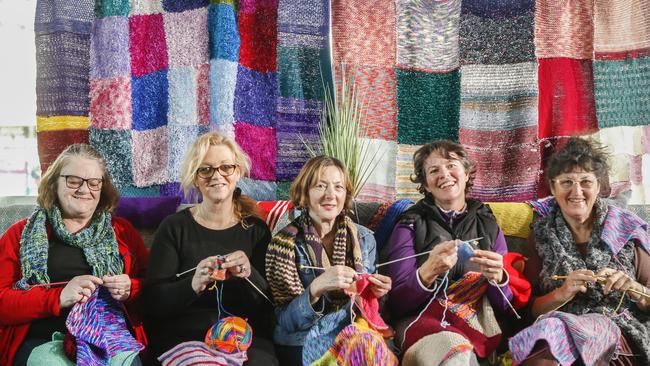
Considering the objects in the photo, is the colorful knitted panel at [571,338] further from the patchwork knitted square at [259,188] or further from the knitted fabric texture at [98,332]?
the patchwork knitted square at [259,188]

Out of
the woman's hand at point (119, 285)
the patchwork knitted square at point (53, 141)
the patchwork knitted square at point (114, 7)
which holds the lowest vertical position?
the woman's hand at point (119, 285)

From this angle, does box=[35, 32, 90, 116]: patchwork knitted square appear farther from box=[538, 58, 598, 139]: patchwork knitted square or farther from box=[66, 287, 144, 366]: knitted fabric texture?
box=[538, 58, 598, 139]: patchwork knitted square

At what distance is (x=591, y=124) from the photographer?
312 centimetres

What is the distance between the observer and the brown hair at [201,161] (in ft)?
7.12

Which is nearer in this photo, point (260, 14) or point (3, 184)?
point (260, 14)

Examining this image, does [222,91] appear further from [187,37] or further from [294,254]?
[294,254]

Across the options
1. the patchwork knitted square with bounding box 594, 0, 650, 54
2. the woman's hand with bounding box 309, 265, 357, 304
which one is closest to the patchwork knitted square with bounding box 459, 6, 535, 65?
the patchwork knitted square with bounding box 594, 0, 650, 54

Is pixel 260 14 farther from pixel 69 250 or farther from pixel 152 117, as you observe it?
pixel 69 250

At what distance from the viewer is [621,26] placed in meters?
3.12

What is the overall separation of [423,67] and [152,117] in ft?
4.73

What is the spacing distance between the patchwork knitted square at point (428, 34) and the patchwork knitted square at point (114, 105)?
56.5 inches

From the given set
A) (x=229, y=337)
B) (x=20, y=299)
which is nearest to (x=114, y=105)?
(x=20, y=299)

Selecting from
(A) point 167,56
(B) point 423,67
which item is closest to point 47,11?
(A) point 167,56

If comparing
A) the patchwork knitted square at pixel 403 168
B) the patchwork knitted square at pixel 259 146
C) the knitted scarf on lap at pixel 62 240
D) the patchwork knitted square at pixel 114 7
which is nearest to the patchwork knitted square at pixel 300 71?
the patchwork knitted square at pixel 259 146
